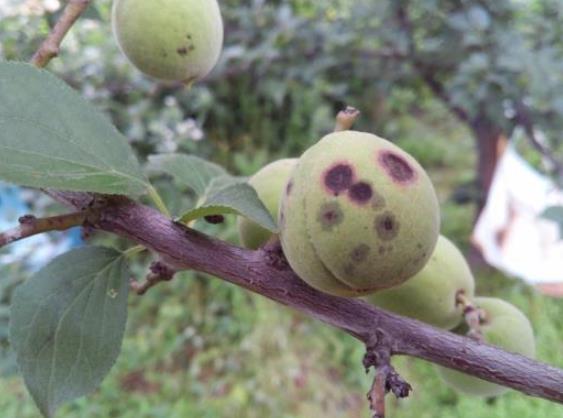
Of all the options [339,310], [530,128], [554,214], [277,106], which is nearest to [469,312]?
[339,310]

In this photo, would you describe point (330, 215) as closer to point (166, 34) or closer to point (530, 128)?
point (166, 34)

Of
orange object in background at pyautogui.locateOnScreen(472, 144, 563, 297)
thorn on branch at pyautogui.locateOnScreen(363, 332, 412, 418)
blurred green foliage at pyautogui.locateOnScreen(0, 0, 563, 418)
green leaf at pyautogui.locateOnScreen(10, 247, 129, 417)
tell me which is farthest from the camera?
orange object in background at pyautogui.locateOnScreen(472, 144, 563, 297)

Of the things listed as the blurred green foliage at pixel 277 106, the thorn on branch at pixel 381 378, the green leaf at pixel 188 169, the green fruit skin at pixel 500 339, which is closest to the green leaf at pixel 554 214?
the blurred green foliage at pixel 277 106

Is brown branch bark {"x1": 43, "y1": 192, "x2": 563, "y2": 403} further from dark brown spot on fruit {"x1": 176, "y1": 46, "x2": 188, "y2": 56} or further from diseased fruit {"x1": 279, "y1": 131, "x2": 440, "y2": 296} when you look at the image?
dark brown spot on fruit {"x1": 176, "y1": 46, "x2": 188, "y2": 56}

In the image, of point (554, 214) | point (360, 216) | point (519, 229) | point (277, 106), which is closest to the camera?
point (360, 216)

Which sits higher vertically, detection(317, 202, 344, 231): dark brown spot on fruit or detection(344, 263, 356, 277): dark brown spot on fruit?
detection(317, 202, 344, 231): dark brown spot on fruit

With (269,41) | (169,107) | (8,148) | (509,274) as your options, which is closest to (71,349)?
(8,148)

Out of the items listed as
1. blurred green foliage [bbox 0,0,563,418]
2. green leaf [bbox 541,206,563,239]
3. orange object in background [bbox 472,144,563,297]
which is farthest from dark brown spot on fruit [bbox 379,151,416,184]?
orange object in background [bbox 472,144,563,297]
